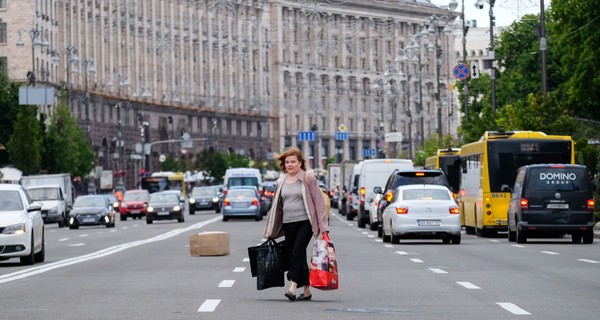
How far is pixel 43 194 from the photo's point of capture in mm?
75875

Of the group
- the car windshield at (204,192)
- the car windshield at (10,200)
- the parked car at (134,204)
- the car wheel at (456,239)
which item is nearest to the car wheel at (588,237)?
the car wheel at (456,239)

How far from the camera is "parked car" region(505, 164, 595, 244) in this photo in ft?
129

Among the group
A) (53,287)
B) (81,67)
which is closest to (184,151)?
(81,67)

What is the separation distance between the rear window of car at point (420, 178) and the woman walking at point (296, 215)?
26.9 metres

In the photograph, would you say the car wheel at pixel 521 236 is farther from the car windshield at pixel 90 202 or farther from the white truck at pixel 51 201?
the white truck at pixel 51 201

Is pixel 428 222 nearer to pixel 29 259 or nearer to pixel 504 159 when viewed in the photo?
pixel 504 159

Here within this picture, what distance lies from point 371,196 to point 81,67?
68.6 m

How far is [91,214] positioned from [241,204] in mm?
6309

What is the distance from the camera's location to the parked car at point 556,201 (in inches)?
1550

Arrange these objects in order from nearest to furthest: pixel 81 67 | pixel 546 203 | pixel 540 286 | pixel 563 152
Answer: pixel 540 286 → pixel 546 203 → pixel 563 152 → pixel 81 67

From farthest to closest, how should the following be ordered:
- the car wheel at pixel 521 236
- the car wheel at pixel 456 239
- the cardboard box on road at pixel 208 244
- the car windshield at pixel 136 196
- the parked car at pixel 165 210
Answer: the car windshield at pixel 136 196
the parked car at pixel 165 210
the car wheel at pixel 521 236
the car wheel at pixel 456 239
the cardboard box on road at pixel 208 244

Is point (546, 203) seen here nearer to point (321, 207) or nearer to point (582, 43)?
point (321, 207)

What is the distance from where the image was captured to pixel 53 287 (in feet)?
73.7

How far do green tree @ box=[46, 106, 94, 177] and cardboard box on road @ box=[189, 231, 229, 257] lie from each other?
73.4 metres
